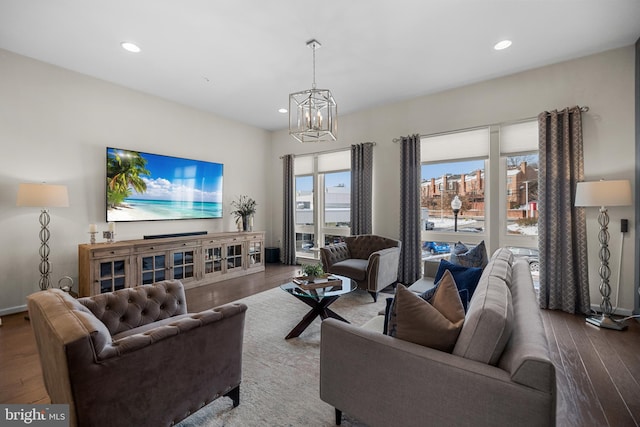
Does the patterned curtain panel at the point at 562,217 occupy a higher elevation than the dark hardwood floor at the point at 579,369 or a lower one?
higher

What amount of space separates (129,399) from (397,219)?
4.34 metres

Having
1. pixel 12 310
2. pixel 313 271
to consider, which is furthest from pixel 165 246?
pixel 313 271

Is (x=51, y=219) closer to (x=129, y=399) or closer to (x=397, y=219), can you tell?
(x=129, y=399)

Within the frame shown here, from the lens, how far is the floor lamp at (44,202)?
3.17m

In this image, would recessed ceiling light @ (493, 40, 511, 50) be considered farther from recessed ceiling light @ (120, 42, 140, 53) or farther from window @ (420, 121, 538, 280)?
recessed ceiling light @ (120, 42, 140, 53)

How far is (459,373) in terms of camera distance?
1210 mm

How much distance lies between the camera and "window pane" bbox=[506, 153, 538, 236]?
3.90m

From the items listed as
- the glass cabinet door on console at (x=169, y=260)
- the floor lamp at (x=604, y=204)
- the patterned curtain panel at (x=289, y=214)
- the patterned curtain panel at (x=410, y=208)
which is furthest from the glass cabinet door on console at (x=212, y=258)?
the floor lamp at (x=604, y=204)

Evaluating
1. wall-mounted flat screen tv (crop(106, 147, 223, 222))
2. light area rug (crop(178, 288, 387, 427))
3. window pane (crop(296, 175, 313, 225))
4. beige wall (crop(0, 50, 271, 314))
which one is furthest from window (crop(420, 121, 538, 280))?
beige wall (crop(0, 50, 271, 314))

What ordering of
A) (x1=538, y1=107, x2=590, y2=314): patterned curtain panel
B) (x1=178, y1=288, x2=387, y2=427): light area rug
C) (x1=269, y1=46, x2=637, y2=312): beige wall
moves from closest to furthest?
1. (x1=178, y1=288, x2=387, y2=427): light area rug
2. (x1=269, y1=46, x2=637, y2=312): beige wall
3. (x1=538, y1=107, x2=590, y2=314): patterned curtain panel

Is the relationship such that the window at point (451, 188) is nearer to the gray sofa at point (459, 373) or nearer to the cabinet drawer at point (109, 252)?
the gray sofa at point (459, 373)

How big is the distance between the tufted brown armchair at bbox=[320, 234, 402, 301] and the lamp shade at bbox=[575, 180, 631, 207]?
2.31 meters

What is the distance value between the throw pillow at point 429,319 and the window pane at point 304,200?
486 cm

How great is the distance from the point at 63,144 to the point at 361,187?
14.7 ft
